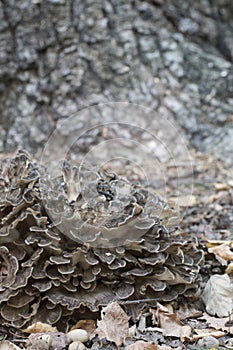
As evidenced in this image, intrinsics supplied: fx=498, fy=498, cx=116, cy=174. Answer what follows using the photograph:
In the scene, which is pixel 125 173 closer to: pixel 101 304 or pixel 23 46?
pixel 23 46

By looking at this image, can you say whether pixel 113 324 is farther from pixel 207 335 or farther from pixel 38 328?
pixel 207 335

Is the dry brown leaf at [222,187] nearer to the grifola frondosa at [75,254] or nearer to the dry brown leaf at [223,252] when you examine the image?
the dry brown leaf at [223,252]

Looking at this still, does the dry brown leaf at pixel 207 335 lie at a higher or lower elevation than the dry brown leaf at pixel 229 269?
higher

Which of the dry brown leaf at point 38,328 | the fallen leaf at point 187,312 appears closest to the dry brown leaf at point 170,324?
the fallen leaf at point 187,312

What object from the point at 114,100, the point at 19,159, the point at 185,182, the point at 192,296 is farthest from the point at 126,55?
the point at 192,296

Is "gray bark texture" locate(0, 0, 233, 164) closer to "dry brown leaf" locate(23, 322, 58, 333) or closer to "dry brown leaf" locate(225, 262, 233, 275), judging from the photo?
"dry brown leaf" locate(225, 262, 233, 275)
